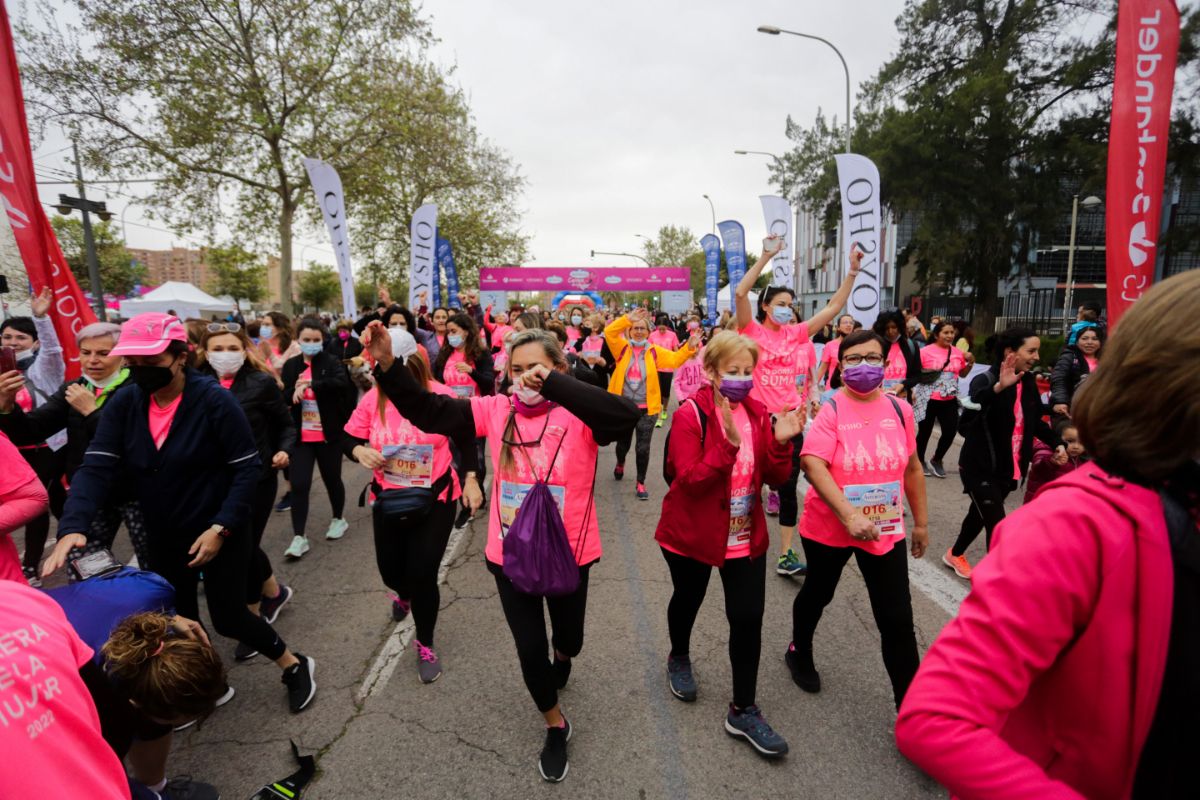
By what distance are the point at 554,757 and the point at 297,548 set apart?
339 cm

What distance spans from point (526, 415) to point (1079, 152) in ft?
79.4

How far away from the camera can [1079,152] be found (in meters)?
19.1

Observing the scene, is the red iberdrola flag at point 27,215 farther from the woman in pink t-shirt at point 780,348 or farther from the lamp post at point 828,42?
the lamp post at point 828,42

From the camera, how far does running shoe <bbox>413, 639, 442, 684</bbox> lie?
3.31m

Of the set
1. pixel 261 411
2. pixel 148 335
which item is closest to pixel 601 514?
pixel 261 411

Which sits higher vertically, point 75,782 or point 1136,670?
point 1136,670

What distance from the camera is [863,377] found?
2811mm

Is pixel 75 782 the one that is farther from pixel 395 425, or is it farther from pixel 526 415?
pixel 395 425

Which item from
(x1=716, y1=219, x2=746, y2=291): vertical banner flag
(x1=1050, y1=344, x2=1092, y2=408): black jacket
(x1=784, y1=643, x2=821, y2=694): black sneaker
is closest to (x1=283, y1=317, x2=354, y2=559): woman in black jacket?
(x1=784, y1=643, x2=821, y2=694): black sneaker

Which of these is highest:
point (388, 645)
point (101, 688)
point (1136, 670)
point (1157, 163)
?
point (1157, 163)

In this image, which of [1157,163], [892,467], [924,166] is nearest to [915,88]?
[924,166]

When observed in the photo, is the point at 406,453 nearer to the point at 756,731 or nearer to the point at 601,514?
the point at 756,731

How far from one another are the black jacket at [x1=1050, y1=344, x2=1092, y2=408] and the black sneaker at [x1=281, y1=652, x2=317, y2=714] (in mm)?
5733

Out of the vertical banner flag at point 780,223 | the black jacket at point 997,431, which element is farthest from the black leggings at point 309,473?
the vertical banner flag at point 780,223
